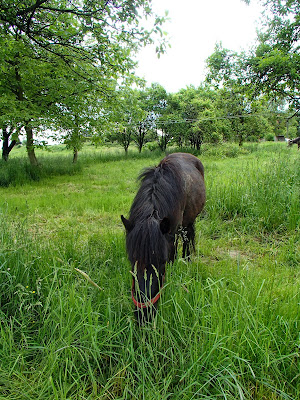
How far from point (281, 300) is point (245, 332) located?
0.65 m

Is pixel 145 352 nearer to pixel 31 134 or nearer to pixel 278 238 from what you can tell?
pixel 278 238

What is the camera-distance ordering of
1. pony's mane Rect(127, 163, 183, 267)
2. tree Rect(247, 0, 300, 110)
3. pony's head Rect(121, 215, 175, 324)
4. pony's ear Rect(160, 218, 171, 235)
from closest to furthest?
pony's head Rect(121, 215, 175, 324) < pony's mane Rect(127, 163, 183, 267) < pony's ear Rect(160, 218, 171, 235) < tree Rect(247, 0, 300, 110)

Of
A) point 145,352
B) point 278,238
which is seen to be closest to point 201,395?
point 145,352

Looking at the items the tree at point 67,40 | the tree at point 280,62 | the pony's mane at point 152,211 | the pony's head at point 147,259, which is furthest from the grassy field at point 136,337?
the tree at point 280,62

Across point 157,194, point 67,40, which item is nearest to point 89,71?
point 67,40

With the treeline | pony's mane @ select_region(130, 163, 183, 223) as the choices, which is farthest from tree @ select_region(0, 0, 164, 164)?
pony's mane @ select_region(130, 163, 183, 223)

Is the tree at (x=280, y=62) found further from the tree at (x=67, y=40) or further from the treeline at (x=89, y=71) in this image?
the tree at (x=67, y=40)

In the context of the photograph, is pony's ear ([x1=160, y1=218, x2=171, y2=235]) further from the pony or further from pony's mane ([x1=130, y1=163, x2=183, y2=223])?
pony's mane ([x1=130, y1=163, x2=183, y2=223])

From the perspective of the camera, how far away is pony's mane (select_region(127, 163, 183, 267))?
200 cm

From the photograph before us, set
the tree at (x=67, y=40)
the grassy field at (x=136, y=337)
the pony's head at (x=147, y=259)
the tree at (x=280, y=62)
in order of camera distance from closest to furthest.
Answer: the grassy field at (x=136, y=337), the pony's head at (x=147, y=259), the tree at (x=67, y=40), the tree at (x=280, y=62)

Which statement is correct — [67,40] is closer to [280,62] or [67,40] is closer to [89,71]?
[89,71]

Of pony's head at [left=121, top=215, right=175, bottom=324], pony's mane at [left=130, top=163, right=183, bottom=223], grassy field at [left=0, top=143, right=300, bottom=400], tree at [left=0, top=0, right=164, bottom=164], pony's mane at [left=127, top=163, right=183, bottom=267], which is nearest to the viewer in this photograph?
grassy field at [left=0, top=143, right=300, bottom=400]

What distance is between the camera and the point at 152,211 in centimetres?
226

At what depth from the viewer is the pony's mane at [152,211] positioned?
1998 mm
